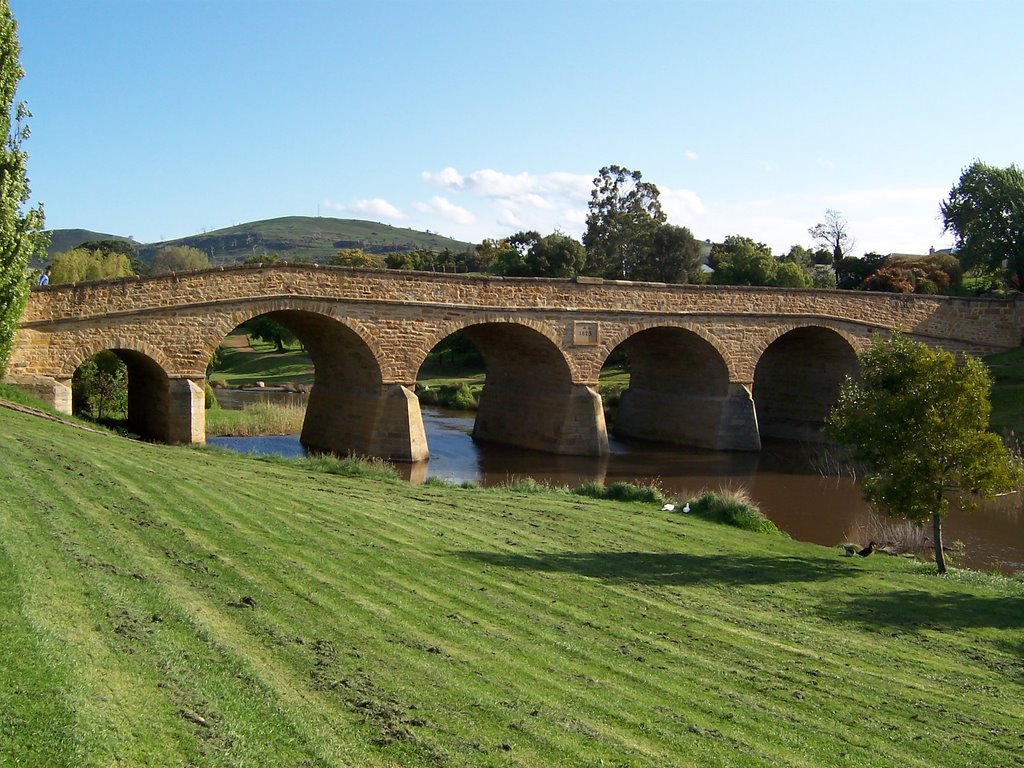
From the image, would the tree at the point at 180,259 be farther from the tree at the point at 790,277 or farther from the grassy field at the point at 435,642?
the grassy field at the point at 435,642

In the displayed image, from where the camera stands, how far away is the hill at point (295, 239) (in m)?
154

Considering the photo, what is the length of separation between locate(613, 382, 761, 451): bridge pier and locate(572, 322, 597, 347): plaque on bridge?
5698 millimetres

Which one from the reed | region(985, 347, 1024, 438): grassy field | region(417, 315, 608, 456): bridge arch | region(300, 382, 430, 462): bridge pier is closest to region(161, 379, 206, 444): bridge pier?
region(300, 382, 430, 462): bridge pier

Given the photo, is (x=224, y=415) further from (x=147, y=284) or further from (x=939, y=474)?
(x=939, y=474)

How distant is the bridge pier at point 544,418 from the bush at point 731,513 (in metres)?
10.8

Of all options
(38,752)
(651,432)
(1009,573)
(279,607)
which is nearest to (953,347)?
(651,432)

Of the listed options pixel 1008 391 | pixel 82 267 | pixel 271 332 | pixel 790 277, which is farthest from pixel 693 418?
pixel 271 332

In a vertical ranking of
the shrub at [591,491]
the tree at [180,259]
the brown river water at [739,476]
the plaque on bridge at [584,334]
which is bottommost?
the brown river water at [739,476]

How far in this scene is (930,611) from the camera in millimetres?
11023

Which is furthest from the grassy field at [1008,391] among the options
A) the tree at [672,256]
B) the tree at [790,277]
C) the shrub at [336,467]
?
the tree at [672,256]

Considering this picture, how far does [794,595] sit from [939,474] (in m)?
4.10

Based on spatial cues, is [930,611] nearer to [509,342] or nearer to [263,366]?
[509,342]

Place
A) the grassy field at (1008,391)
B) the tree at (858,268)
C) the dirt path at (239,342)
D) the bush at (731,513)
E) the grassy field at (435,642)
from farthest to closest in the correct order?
the dirt path at (239,342) → the tree at (858,268) → the grassy field at (1008,391) → the bush at (731,513) → the grassy field at (435,642)

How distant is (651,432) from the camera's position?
34906mm
